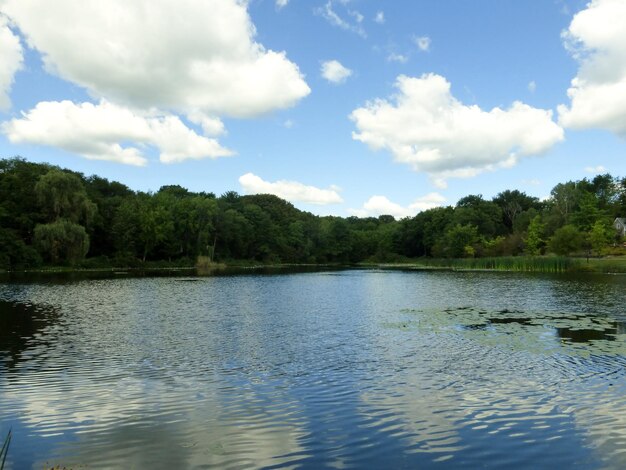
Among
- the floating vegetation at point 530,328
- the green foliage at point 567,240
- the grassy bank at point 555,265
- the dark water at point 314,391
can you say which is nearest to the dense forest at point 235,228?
the green foliage at point 567,240

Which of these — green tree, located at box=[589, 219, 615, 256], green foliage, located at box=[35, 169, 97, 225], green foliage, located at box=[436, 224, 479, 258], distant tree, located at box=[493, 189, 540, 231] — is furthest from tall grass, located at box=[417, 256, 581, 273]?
distant tree, located at box=[493, 189, 540, 231]

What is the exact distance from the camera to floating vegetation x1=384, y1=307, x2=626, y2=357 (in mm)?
18922

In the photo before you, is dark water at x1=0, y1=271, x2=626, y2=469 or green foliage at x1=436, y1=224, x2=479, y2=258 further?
green foliage at x1=436, y1=224, x2=479, y2=258

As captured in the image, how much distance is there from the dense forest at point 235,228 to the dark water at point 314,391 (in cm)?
6361

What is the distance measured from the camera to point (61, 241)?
8162cm

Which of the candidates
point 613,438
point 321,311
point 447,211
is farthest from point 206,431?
point 447,211

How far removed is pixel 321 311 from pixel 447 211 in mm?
138766

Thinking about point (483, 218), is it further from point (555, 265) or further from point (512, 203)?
point (555, 265)

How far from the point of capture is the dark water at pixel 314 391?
9.00 m

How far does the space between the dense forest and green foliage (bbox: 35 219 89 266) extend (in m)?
0.18

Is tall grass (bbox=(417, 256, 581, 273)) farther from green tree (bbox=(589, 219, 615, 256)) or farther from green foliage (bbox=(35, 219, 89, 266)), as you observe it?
green foliage (bbox=(35, 219, 89, 266))

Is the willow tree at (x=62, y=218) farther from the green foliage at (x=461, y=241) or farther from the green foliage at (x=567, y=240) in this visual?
the green foliage at (x=461, y=241)

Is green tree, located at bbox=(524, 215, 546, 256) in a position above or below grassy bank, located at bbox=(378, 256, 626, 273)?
above

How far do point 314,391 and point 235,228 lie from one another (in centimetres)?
12545
